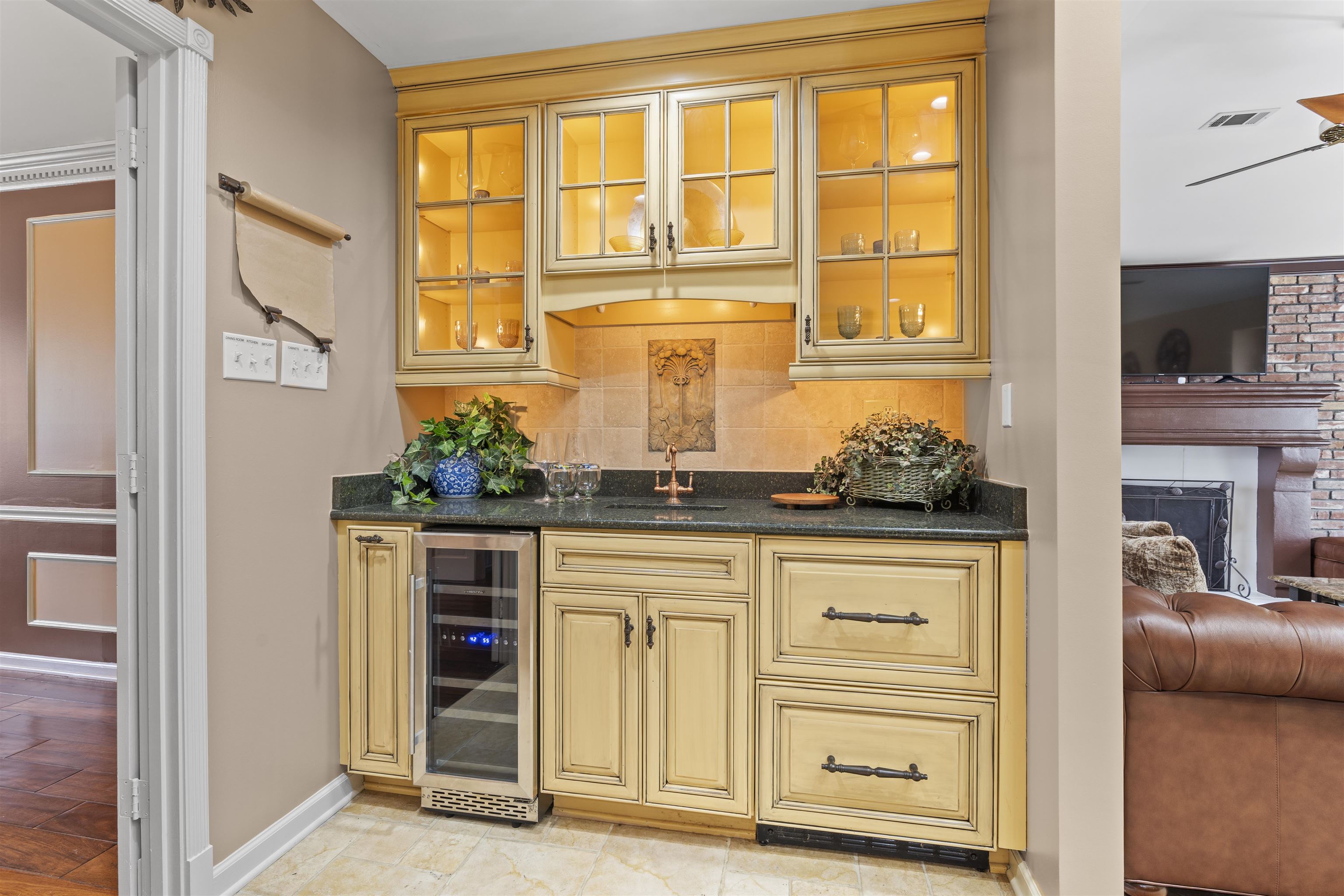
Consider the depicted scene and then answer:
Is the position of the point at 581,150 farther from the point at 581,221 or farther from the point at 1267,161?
the point at 1267,161

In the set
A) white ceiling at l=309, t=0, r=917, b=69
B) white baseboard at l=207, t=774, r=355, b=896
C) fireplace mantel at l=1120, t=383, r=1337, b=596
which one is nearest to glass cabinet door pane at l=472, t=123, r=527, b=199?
white ceiling at l=309, t=0, r=917, b=69

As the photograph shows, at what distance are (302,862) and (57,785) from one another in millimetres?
1094

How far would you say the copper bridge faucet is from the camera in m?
2.40

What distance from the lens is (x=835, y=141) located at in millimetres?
2117

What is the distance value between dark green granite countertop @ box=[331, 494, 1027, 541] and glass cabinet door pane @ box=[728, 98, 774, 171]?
1.17 metres

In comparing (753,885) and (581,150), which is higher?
(581,150)

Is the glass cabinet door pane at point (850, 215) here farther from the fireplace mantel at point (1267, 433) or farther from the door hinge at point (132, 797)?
the fireplace mantel at point (1267, 433)

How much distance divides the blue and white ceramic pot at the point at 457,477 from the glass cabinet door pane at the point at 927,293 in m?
1.57

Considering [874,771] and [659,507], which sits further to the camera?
[659,507]

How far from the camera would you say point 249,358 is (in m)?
1.75

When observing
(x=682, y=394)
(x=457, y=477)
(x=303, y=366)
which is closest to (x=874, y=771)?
(x=682, y=394)

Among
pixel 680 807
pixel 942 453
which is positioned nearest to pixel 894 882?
pixel 680 807

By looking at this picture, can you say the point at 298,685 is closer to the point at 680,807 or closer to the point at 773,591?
the point at 680,807

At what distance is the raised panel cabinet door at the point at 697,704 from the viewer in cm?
182
